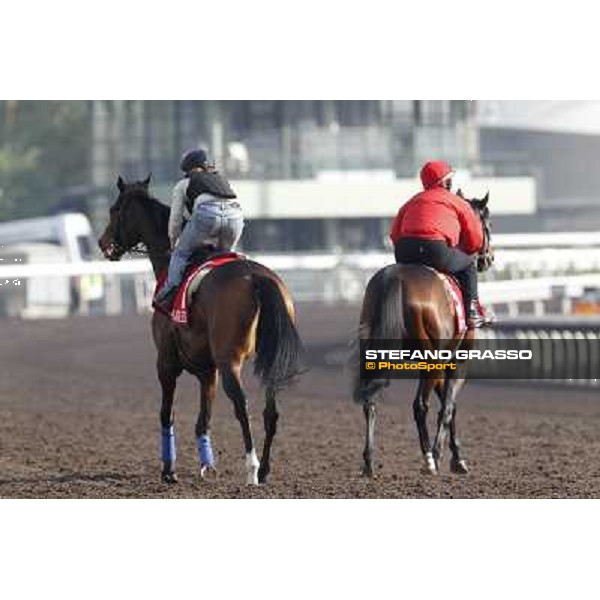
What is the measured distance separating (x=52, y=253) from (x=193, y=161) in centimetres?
2462

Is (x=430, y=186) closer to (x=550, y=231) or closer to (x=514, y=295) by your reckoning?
(x=514, y=295)

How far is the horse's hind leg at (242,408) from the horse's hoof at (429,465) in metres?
1.35

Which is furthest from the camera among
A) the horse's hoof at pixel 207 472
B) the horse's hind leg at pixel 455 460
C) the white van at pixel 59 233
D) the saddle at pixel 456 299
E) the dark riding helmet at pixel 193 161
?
the white van at pixel 59 233

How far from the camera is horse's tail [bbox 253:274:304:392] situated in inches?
435

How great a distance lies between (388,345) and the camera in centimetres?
1124

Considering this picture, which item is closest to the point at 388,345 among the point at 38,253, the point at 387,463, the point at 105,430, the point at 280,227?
the point at 387,463

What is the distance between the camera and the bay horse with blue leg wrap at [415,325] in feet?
36.9

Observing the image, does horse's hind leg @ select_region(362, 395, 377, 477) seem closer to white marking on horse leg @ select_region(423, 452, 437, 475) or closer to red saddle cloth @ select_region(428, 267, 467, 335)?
white marking on horse leg @ select_region(423, 452, 437, 475)

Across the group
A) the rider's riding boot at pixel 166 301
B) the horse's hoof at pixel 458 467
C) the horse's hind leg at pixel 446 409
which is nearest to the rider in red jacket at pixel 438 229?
the horse's hind leg at pixel 446 409

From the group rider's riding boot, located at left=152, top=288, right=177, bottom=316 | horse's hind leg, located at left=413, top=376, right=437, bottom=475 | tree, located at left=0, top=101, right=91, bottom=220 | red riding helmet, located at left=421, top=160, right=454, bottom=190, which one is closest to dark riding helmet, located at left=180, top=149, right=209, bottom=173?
rider's riding boot, located at left=152, top=288, right=177, bottom=316

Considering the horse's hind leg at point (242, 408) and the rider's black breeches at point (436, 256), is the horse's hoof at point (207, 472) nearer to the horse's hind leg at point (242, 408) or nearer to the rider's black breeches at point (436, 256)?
the horse's hind leg at point (242, 408)

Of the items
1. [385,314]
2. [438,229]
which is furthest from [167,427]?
[438,229]

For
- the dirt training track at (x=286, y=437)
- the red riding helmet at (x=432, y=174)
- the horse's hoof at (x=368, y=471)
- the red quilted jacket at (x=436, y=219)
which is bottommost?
the dirt training track at (x=286, y=437)

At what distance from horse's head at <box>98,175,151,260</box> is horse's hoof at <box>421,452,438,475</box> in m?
2.73
